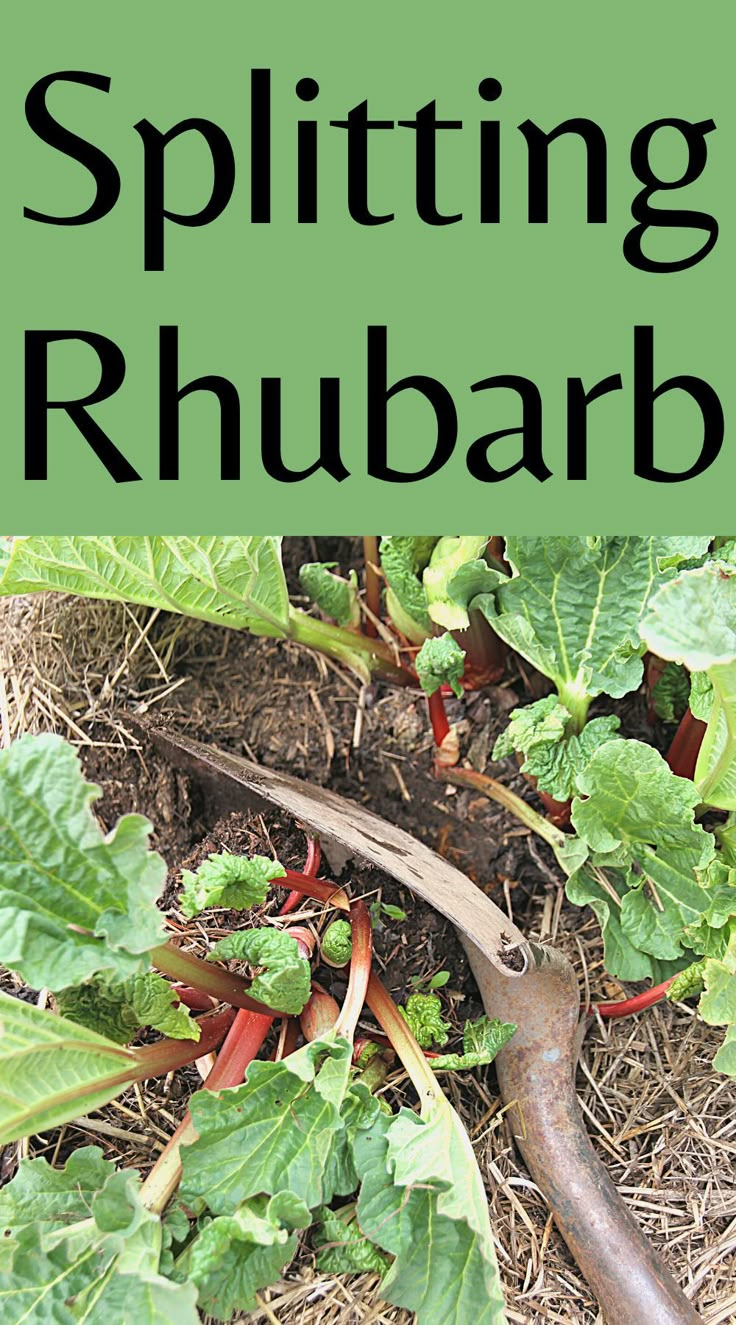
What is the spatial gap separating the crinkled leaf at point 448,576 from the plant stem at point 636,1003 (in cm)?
63

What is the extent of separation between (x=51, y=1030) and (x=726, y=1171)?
39.3 inches

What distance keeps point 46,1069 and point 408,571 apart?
970 mm

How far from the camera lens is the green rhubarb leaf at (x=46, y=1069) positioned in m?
1.26

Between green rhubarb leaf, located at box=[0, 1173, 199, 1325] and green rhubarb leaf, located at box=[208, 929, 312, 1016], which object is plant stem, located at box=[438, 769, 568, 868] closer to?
green rhubarb leaf, located at box=[208, 929, 312, 1016]

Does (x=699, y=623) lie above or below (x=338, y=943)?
above

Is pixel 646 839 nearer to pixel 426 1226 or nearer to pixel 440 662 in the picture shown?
pixel 440 662

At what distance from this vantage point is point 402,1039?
5.27 ft

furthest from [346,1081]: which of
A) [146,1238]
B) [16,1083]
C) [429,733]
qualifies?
[429,733]

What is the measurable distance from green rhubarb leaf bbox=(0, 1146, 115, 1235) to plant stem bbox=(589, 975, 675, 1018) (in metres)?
0.79

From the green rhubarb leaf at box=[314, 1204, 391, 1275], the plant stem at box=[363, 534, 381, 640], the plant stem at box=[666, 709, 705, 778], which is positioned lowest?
the green rhubarb leaf at box=[314, 1204, 391, 1275]

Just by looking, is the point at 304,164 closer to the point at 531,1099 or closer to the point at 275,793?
the point at 275,793

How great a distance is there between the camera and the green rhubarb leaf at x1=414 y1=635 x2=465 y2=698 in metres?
1.74

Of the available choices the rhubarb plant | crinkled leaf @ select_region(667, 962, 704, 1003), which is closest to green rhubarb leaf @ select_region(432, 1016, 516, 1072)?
the rhubarb plant

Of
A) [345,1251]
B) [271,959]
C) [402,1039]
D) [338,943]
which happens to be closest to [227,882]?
[271,959]
